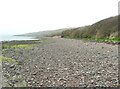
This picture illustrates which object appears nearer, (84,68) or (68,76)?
(68,76)

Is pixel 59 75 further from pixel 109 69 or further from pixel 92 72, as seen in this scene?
pixel 109 69

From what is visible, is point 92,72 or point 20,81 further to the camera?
point 92,72

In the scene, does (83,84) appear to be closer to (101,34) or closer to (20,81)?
(20,81)

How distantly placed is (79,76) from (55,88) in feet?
10.5

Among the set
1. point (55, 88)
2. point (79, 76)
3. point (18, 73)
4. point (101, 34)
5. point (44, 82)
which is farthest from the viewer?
point (101, 34)

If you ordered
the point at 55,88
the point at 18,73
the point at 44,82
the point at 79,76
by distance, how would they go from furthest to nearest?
the point at 18,73
the point at 79,76
the point at 44,82
the point at 55,88

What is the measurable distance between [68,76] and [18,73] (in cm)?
436

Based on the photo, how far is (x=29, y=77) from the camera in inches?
713

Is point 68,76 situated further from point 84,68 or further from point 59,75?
point 84,68

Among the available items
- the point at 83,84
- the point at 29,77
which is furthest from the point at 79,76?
the point at 29,77

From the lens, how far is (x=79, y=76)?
1762cm

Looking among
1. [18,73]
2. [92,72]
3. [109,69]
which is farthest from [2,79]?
[109,69]

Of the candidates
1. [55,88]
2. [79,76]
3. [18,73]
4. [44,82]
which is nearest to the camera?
[55,88]

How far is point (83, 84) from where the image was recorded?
15.4 meters
